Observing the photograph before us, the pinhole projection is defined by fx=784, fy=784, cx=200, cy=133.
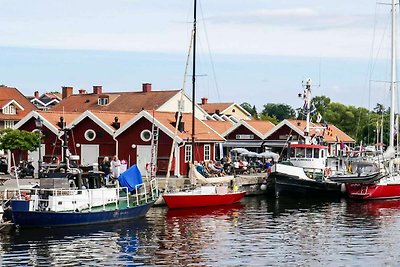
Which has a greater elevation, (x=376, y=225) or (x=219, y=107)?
(x=219, y=107)

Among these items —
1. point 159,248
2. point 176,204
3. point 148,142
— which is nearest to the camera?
point 159,248

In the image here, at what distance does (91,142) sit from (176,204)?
14.4 m

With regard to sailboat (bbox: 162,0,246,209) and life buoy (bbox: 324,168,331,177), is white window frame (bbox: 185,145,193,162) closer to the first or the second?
sailboat (bbox: 162,0,246,209)

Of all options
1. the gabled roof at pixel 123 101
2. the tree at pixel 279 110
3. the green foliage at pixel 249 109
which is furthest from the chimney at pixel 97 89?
the tree at pixel 279 110

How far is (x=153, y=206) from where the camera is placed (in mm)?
40906

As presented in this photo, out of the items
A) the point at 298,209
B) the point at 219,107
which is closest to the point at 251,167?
the point at 298,209

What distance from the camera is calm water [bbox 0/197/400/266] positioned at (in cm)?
2645

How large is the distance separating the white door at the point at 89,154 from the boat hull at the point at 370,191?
16.9 meters

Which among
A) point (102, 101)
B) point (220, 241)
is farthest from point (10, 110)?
point (220, 241)

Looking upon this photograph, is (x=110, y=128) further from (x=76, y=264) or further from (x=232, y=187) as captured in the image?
(x=76, y=264)

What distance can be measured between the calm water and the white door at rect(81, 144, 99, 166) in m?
13.3

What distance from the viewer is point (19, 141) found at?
5019cm

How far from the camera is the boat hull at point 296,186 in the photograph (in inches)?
1916

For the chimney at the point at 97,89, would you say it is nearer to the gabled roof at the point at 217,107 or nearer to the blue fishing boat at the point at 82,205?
the gabled roof at the point at 217,107
